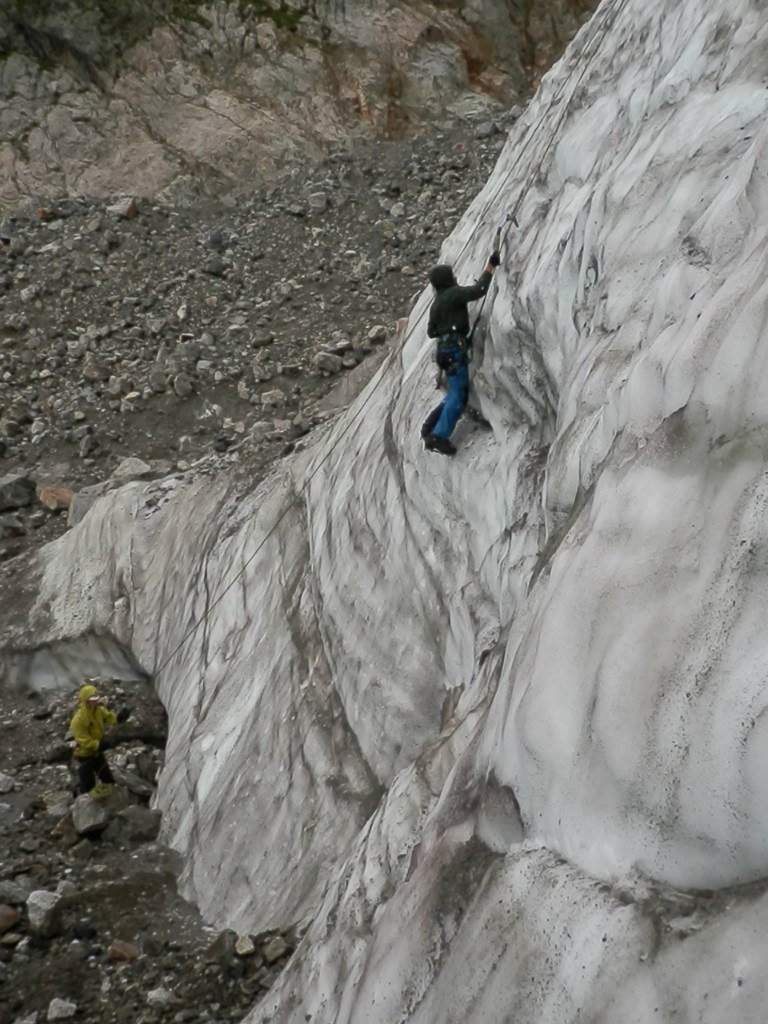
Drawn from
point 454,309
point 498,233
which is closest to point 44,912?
point 454,309

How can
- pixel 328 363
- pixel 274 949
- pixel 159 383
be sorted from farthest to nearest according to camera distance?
pixel 159 383, pixel 328 363, pixel 274 949

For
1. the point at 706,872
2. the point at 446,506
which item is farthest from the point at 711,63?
the point at 706,872

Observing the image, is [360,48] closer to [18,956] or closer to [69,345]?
[69,345]

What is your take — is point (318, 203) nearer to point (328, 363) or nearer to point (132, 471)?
point (328, 363)

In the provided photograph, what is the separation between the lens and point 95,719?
870cm

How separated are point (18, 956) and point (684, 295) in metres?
6.02

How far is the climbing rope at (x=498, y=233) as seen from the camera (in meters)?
7.00

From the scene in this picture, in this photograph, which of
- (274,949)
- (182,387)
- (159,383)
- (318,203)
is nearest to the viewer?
(274,949)

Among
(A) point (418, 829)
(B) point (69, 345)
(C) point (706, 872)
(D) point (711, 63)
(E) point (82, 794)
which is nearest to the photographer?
(C) point (706, 872)

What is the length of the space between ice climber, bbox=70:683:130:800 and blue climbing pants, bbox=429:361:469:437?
4.04 meters

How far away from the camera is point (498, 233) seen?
6762 millimetres

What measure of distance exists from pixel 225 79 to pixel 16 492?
10967 mm

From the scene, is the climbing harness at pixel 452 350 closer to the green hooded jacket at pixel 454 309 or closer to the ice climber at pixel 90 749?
the green hooded jacket at pixel 454 309

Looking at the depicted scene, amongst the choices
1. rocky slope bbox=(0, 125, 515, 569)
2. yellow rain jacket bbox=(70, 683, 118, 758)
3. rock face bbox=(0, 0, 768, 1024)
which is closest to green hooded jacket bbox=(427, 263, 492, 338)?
rock face bbox=(0, 0, 768, 1024)
